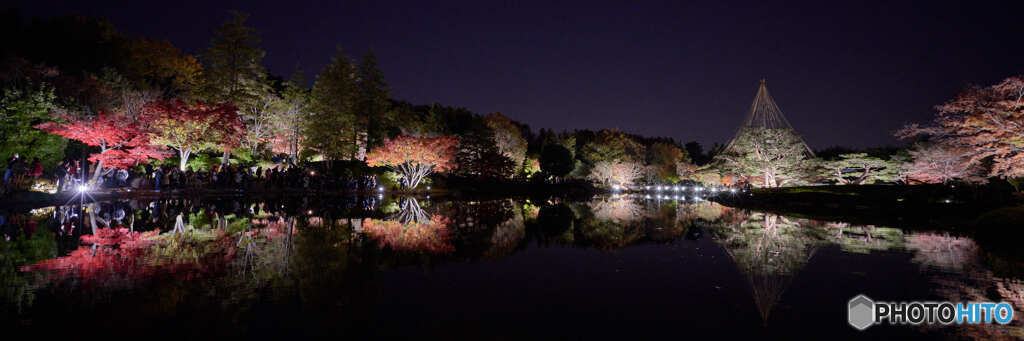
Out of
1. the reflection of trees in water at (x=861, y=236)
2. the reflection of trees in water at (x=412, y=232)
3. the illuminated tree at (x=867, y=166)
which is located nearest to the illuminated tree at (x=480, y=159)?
the reflection of trees in water at (x=412, y=232)

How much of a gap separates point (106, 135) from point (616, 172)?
165 ft

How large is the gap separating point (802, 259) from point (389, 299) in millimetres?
8278

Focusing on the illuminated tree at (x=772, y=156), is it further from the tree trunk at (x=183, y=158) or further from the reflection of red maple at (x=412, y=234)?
the tree trunk at (x=183, y=158)

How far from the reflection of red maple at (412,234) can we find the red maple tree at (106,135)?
1677 centimetres

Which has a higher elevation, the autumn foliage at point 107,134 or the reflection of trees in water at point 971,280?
the autumn foliage at point 107,134

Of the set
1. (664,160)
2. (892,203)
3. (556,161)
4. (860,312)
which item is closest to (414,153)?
(892,203)

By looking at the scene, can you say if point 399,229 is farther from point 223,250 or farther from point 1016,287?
point 1016,287

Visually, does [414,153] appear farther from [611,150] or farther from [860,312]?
[611,150]

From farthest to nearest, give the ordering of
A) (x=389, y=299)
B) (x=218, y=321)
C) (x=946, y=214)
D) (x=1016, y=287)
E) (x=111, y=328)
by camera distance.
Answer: (x=946, y=214) < (x=1016, y=287) < (x=389, y=299) < (x=218, y=321) < (x=111, y=328)

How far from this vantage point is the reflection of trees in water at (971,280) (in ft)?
15.8

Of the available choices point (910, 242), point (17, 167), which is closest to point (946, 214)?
point (910, 242)

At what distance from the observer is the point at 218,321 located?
15.2 ft

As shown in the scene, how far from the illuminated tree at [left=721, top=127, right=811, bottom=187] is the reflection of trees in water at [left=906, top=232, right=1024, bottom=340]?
65.1 feet

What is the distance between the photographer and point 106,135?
21047 millimetres
